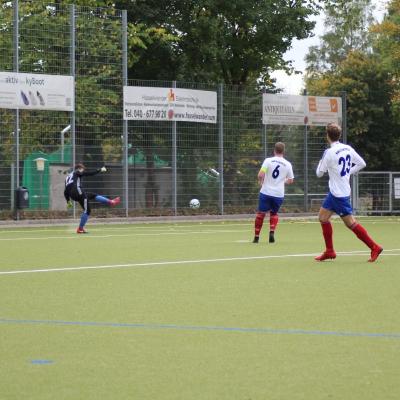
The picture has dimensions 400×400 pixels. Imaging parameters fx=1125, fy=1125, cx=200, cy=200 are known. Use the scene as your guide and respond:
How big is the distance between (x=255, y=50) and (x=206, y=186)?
38.7 ft

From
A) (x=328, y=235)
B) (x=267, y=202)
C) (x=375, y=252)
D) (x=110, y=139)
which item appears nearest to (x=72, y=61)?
(x=110, y=139)

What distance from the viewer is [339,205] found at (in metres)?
14.9

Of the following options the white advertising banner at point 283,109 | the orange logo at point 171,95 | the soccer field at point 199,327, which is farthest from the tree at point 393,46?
the soccer field at point 199,327

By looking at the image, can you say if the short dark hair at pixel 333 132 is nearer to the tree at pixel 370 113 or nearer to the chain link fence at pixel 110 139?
the chain link fence at pixel 110 139

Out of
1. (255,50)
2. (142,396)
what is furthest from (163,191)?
(142,396)

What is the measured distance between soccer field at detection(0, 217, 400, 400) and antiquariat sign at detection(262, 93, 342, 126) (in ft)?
61.7

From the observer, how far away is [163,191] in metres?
32.4

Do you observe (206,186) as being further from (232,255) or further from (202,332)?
(202,332)

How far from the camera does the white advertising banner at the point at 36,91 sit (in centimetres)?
2905

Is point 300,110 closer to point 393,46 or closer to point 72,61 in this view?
point 72,61

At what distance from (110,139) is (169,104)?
2.23 meters

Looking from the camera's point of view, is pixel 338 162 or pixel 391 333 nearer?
pixel 391 333

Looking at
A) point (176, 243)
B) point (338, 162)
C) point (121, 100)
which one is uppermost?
point (121, 100)

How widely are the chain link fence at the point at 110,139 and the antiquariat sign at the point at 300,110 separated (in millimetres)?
286
